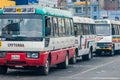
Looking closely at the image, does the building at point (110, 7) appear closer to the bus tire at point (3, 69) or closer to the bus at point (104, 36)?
the bus at point (104, 36)

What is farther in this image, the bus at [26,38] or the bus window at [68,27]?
the bus window at [68,27]

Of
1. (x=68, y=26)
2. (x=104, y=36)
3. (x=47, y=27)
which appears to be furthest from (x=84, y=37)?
(x=47, y=27)

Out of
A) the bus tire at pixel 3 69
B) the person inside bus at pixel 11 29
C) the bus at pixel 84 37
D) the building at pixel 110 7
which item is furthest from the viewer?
the building at pixel 110 7

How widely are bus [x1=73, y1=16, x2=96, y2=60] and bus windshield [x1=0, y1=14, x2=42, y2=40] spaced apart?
8735 mm

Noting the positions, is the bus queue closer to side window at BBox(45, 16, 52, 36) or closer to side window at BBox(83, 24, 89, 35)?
side window at BBox(45, 16, 52, 36)

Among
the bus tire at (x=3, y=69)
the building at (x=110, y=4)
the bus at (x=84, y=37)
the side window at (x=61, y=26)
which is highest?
the building at (x=110, y=4)

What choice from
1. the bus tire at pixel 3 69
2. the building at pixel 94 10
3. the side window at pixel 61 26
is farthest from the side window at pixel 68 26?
the building at pixel 94 10

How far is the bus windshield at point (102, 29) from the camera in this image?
35812 millimetres

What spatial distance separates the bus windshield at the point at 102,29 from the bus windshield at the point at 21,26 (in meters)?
17.2

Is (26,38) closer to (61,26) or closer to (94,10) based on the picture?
(61,26)

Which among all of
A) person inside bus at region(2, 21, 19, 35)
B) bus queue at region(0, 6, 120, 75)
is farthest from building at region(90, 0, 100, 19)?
person inside bus at region(2, 21, 19, 35)

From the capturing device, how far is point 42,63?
61.5ft

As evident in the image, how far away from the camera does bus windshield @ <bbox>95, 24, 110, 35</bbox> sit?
35812mm

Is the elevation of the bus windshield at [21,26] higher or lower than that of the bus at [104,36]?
higher
